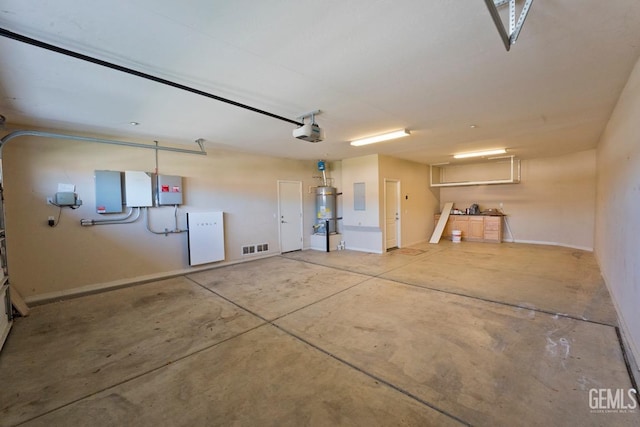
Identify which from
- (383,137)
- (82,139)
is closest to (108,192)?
(82,139)

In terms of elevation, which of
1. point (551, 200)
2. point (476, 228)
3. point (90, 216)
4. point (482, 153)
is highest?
point (482, 153)

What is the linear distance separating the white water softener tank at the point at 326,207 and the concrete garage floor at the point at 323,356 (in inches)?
129

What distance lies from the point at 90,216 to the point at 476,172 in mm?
10155

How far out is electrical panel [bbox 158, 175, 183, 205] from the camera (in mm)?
4816

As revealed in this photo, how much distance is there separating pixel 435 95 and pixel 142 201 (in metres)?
4.96

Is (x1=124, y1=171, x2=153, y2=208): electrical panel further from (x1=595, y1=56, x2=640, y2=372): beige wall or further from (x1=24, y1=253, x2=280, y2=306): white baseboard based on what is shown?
(x1=595, y1=56, x2=640, y2=372): beige wall

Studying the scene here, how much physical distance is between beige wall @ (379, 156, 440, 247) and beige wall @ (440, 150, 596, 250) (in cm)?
166

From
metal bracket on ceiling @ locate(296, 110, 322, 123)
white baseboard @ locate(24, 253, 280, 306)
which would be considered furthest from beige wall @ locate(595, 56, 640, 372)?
white baseboard @ locate(24, 253, 280, 306)

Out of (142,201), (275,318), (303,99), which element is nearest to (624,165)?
(303,99)

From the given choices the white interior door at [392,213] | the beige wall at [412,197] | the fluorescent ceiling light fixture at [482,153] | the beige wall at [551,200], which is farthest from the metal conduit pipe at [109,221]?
the beige wall at [551,200]

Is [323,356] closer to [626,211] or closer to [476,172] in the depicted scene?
[626,211]

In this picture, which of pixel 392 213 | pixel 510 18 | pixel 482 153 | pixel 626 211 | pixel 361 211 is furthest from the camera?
pixel 392 213

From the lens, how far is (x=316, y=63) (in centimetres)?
224

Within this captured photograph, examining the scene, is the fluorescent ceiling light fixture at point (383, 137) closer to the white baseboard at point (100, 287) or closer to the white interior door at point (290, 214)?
the white interior door at point (290, 214)
